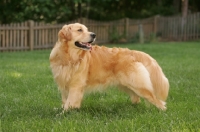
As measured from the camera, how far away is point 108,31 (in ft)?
74.7

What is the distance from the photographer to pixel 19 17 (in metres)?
20.6

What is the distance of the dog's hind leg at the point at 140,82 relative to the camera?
540 centimetres

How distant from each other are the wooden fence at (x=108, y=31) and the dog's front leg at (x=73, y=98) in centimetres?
1318

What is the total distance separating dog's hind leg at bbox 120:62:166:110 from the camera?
5.40m

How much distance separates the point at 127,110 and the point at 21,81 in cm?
321

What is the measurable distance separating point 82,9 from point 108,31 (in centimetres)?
403

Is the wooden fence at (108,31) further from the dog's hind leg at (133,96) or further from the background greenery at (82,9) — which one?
the dog's hind leg at (133,96)

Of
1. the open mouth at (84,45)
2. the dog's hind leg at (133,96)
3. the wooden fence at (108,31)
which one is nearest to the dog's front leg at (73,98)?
the open mouth at (84,45)

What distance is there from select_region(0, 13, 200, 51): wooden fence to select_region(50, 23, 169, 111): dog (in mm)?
12998

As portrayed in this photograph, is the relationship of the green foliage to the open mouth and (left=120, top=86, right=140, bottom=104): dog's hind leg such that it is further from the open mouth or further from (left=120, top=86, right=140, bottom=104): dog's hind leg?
the open mouth

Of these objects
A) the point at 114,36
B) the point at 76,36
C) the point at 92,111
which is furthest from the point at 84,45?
the point at 114,36

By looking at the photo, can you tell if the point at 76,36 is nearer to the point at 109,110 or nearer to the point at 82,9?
the point at 109,110

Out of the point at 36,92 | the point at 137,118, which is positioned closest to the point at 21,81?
the point at 36,92

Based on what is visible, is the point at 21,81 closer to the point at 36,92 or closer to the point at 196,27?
the point at 36,92
